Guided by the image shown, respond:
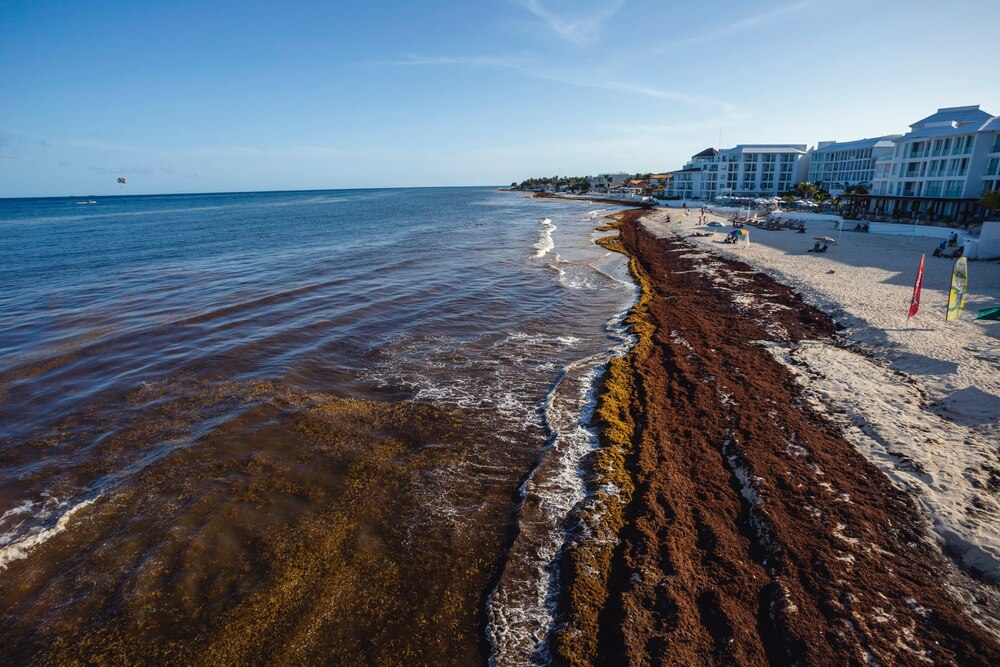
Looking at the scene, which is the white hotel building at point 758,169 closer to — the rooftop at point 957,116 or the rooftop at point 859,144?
the rooftop at point 859,144

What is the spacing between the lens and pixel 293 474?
37.3ft

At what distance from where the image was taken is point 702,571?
320 inches

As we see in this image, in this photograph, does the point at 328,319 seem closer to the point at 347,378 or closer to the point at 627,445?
the point at 347,378

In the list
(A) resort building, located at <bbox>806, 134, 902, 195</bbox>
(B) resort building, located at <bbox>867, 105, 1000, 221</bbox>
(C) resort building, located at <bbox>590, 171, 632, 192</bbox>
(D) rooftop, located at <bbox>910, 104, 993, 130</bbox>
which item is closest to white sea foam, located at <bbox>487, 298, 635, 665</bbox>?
(B) resort building, located at <bbox>867, 105, 1000, 221</bbox>

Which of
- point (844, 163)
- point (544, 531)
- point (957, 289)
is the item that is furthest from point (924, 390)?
point (844, 163)

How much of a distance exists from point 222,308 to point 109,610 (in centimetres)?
2048

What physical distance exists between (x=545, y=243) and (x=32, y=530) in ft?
154

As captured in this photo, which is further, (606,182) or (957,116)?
(606,182)

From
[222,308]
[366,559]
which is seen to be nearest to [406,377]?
[366,559]

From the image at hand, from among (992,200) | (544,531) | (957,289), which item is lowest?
(544,531)

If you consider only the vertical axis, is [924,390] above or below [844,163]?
below

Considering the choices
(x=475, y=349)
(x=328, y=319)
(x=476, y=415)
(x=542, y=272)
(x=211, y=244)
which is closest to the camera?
(x=476, y=415)

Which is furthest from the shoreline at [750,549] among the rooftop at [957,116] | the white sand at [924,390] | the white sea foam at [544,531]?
the rooftop at [957,116]

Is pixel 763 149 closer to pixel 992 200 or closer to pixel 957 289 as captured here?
pixel 992 200
